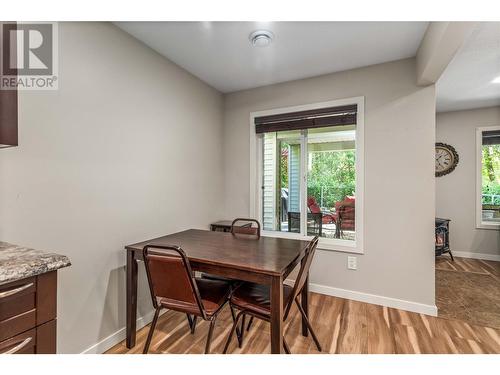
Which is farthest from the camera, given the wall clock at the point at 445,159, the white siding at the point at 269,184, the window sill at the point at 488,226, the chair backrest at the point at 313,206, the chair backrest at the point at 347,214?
the wall clock at the point at 445,159

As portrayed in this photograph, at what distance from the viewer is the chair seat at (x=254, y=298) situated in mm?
1578

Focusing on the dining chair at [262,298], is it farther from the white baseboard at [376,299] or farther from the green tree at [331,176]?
the green tree at [331,176]

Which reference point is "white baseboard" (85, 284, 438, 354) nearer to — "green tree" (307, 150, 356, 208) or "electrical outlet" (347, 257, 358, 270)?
"electrical outlet" (347, 257, 358, 270)

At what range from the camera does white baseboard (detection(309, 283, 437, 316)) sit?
2.35 m

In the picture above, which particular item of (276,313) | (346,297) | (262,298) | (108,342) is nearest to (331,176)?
(346,297)

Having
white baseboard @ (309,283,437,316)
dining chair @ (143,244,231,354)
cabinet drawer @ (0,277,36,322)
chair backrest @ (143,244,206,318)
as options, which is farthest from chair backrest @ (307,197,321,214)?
cabinet drawer @ (0,277,36,322)

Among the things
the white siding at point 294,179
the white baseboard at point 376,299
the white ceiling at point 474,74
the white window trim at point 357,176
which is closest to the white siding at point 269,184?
the white window trim at point 357,176

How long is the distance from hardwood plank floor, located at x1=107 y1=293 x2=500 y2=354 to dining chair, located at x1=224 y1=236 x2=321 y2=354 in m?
0.22

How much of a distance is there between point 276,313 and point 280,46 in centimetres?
214

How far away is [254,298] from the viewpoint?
1.69m

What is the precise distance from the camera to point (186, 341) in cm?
194

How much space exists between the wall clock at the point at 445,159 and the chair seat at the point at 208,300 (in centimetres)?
431

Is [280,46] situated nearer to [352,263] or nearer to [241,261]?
[241,261]
